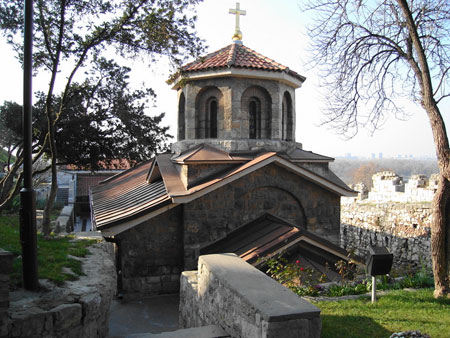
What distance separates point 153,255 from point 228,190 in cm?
236

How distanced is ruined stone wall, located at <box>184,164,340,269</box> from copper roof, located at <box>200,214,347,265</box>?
197 millimetres

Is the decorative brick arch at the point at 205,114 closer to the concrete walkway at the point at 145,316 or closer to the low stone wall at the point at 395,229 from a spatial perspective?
the concrete walkway at the point at 145,316

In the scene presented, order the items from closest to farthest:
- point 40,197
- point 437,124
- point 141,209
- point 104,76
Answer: point 437,124 < point 141,209 < point 104,76 < point 40,197

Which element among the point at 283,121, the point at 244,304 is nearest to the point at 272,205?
the point at 283,121

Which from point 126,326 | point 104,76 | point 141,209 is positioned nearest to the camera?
point 126,326

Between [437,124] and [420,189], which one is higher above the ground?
[437,124]

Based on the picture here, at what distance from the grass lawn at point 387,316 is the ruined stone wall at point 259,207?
3892 mm

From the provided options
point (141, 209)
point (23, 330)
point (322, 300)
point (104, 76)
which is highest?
point (104, 76)

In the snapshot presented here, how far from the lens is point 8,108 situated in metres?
13.5

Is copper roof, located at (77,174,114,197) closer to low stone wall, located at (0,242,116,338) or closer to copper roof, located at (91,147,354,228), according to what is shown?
copper roof, located at (91,147,354,228)

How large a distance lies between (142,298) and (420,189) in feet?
35.0

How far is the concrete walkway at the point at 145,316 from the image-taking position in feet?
22.1

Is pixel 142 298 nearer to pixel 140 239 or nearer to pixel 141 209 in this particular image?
pixel 140 239

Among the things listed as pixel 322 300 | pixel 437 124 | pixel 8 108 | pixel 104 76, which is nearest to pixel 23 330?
pixel 322 300
